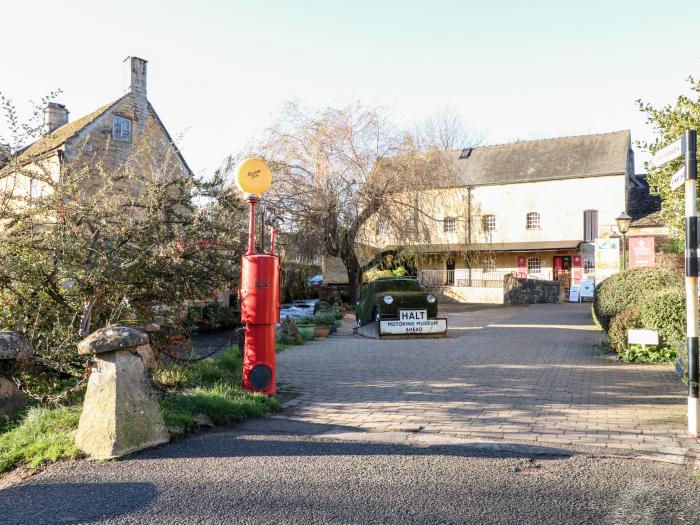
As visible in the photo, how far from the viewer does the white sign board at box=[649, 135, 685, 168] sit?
17.5ft

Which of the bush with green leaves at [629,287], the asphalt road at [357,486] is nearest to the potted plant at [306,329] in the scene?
the bush with green leaves at [629,287]

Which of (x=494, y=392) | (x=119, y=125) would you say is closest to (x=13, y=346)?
(x=494, y=392)

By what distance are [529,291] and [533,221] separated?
6782mm

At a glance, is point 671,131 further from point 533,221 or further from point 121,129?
→ point 533,221

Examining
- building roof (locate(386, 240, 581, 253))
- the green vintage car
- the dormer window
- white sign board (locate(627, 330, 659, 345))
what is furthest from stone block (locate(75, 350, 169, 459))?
building roof (locate(386, 240, 581, 253))

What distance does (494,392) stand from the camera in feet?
23.9

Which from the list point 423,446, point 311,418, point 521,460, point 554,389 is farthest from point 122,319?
point 554,389

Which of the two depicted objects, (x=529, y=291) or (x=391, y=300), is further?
(x=529, y=291)

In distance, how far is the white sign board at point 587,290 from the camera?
3070cm

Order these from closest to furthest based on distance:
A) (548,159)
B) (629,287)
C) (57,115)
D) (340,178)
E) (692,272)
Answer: (692,272)
(629,287)
(340,178)
(57,115)
(548,159)

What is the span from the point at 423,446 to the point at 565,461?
115 centimetres

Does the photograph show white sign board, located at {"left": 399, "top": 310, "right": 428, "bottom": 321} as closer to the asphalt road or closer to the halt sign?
the halt sign

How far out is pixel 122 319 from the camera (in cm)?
709

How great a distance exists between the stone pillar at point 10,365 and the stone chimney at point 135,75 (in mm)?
21907
